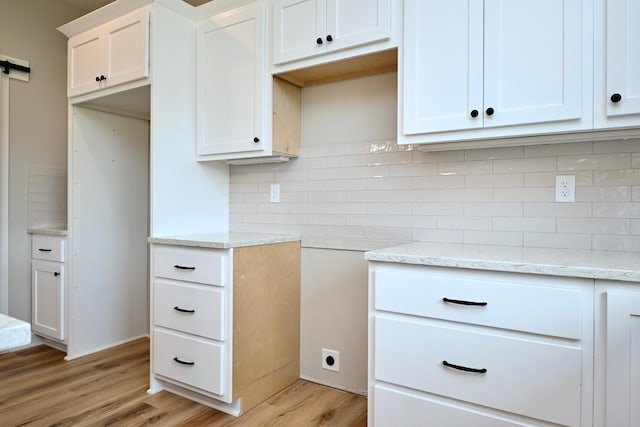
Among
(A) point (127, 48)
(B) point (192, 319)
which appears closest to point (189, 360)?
(B) point (192, 319)

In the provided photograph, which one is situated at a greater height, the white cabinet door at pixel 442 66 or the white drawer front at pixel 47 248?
the white cabinet door at pixel 442 66

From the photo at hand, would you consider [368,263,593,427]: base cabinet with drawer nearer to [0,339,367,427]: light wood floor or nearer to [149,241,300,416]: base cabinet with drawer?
[0,339,367,427]: light wood floor

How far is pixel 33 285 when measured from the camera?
3.09m

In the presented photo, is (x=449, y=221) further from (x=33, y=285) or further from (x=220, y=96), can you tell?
(x=33, y=285)

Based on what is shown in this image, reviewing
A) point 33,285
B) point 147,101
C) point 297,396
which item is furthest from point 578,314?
point 33,285

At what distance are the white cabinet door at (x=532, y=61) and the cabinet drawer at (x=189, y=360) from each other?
167cm

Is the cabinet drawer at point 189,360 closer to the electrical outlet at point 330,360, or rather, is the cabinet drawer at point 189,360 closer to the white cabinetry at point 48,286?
the electrical outlet at point 330,360

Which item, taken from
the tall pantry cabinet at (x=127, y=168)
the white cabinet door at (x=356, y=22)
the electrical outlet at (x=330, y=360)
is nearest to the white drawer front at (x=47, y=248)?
the tall pantry cabinet at (x=127, y=168)

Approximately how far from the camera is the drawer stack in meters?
2.01

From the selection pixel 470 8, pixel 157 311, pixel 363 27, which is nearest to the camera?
pixel 470 8

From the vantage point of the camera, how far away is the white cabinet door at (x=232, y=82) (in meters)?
2.24

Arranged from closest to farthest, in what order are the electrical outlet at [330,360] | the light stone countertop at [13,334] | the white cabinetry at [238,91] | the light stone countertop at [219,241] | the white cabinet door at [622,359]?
1. the light stone countertop at [13,334]
2. the white cabinet door at [622,359]
3. the light stone countertop at [219,241]
4. the white cabinetry at [238,91]
5. the electrical outlet at [330,360]

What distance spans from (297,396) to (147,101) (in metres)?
2.15

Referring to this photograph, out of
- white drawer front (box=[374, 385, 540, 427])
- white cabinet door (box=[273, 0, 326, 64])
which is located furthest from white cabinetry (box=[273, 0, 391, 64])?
white drawer front (box=[374, 385, 540, 427])
